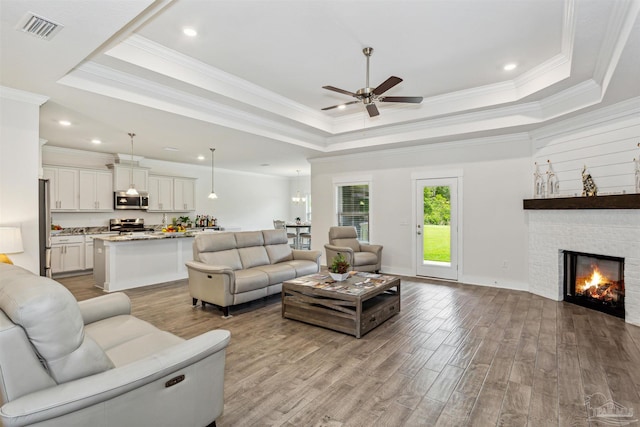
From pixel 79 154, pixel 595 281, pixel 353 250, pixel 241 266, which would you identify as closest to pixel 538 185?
pixel 595 281

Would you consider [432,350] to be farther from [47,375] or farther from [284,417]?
[47,375]

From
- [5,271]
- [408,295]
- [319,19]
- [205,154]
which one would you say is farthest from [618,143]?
[205,154]

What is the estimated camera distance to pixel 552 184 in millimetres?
5023

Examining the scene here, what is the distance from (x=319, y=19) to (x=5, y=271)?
3.12 metres

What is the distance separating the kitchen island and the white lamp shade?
1.91m

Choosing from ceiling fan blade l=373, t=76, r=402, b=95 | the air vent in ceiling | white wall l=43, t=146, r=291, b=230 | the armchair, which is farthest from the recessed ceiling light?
white wall l=43, t=146, r=291, b=230

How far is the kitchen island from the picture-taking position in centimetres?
544

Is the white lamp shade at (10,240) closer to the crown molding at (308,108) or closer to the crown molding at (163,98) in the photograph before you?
the crown molding at (163,98)

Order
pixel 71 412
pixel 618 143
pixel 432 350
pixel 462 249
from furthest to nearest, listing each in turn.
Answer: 1. pixel 462 249
2. pixel 618 143
3. pixel 432 350
4. pixel 71 412

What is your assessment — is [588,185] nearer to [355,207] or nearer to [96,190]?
[355,207]

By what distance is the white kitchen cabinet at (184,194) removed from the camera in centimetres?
886

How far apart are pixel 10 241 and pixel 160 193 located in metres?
5.31

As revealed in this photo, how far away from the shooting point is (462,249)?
19.6ft

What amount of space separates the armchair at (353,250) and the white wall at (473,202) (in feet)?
1.61
